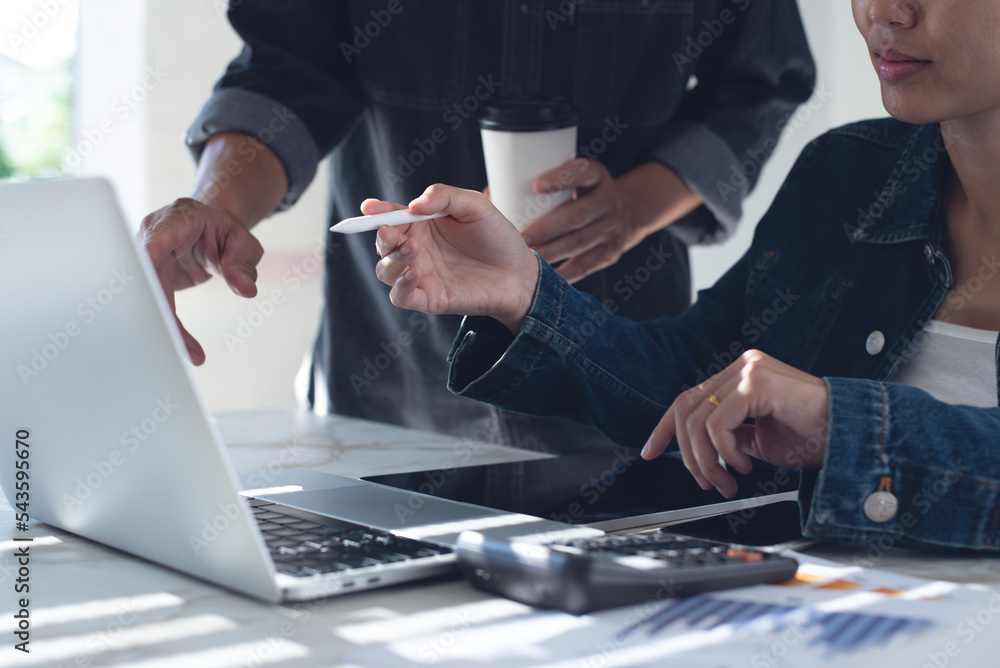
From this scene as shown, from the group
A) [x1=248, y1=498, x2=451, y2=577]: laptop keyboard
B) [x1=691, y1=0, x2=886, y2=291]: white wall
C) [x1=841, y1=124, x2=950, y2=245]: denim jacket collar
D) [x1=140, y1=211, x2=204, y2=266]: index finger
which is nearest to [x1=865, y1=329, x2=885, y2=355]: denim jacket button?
[x1=841, y1=124, x2=950, y2=245]: denim jacket collar

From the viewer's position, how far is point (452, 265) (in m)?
0.97

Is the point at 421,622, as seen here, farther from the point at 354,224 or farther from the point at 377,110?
the point at 377,110

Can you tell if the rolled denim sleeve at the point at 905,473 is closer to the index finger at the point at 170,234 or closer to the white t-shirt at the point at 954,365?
the white t-shirt at the point at 954,365

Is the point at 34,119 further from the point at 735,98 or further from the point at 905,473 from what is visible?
the point at 905,473

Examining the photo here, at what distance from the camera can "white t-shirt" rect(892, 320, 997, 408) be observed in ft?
3.23

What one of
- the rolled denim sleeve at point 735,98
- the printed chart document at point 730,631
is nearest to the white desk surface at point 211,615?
the printed chart document at point 730,631

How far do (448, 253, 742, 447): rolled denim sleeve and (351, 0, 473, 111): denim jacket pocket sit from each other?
0.59m

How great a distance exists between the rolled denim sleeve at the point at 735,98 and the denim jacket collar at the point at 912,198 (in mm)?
435

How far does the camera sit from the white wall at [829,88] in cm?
296

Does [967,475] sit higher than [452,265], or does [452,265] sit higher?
[452,265]

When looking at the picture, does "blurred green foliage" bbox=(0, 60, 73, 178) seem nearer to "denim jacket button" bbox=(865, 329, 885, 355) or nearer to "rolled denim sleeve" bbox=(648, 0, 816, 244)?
"rolled denim sleeve" bbox=(648, 0, 816, 244)

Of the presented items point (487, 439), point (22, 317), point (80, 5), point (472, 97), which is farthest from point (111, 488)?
point (80, 5)

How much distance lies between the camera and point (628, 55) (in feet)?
5.19

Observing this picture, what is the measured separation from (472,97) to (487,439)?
1.78 ft
